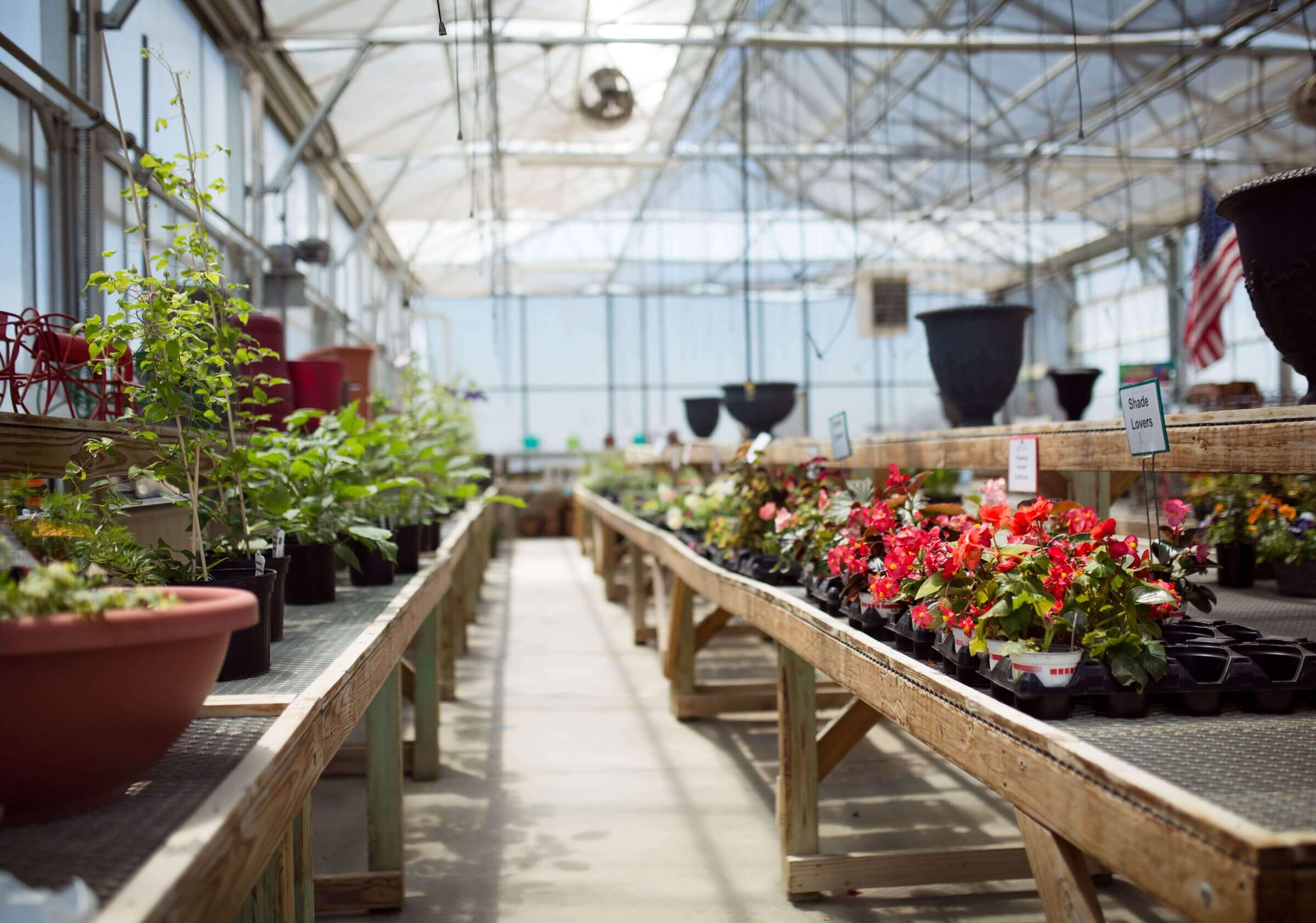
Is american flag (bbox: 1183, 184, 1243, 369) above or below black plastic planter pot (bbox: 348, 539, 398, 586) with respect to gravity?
above

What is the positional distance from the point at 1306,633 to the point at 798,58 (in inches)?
329

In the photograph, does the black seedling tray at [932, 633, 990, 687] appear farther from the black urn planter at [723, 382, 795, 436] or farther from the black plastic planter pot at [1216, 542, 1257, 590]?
the black urn planter at [723, 382, 795, 436]

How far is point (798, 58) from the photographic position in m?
9.17

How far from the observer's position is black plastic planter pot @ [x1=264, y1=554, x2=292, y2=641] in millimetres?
1828

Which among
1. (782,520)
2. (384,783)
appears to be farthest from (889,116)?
(384,783)

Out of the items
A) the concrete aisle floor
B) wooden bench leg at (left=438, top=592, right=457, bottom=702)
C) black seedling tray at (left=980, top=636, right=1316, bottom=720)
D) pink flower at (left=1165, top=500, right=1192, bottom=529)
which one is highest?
pink flower at (left=1165, top=500, right=1192, bottom=529)

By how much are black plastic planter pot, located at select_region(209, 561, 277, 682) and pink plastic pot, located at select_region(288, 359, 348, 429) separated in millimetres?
1856

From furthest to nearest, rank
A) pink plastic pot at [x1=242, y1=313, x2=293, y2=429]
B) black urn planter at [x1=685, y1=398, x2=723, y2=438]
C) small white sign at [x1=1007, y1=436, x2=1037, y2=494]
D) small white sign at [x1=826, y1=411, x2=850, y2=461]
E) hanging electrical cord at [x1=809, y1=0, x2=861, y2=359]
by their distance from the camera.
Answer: black urn planter at [x1=685, y1=398, x2=723, y2=438], hanging electrical cord at [x1=809, y1=0, x2=861, y2=359], pink plastic pot at [x1=242, y1=313, x2=293, y2=429], small white sign at [x1=826, y1=411, x2=850, y2=461], small white sign at [x1=1007, y1=436, x2=1037, y2=494]

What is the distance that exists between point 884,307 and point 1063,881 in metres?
11.2

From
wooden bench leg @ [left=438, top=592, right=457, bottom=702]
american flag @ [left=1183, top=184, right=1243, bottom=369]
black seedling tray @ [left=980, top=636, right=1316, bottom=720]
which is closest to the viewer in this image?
black seedling tray @ [left=980, top=636, right=1316, bottom=720]

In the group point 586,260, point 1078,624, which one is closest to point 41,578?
point 1078,624

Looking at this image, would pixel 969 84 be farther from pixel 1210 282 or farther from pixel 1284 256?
pixel 1284 256

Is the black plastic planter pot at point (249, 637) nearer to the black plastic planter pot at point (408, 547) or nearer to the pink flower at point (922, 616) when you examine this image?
the pink flower at point (922, 616)

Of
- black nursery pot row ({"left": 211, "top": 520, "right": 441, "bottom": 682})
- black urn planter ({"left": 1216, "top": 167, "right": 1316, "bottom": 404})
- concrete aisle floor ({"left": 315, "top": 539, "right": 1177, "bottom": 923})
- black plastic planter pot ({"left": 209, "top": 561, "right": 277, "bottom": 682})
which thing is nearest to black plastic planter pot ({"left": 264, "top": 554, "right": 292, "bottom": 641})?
black nursery pot row ({"left": 211, "top": 520, "right": 441, "bottom": 682})
